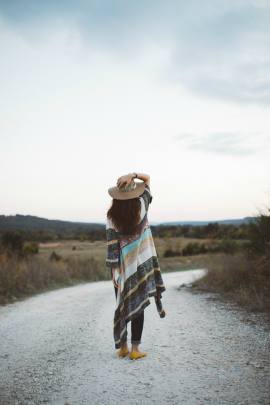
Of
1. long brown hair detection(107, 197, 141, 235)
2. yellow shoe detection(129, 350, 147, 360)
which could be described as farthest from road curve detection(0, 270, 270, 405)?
long brown hair detection(107, 197, 141, 235)

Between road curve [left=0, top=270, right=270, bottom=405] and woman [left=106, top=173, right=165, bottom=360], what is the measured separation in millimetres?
460

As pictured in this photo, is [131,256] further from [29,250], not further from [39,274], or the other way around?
[29,250]

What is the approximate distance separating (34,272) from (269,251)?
8.95m

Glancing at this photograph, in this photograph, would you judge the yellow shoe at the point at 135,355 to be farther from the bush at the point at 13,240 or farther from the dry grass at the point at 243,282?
the bush at the point at 13,240

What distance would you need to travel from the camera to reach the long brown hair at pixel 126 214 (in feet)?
16.1

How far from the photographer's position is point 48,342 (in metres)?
6.19

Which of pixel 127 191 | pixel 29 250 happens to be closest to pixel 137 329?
pixel 127 191

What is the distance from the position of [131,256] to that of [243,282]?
7.08 metres

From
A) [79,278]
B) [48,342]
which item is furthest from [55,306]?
[79,278]

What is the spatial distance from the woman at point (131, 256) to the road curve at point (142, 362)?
460 millimetres

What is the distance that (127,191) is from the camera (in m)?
4.92

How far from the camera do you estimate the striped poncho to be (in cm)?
504

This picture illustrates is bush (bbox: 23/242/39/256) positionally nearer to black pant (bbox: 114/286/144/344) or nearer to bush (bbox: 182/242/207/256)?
black pant (bbox: 114/286/144/344)

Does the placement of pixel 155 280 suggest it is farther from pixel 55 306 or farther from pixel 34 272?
pixel 34 272
